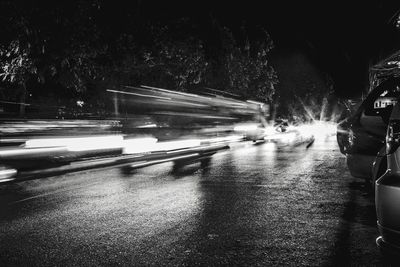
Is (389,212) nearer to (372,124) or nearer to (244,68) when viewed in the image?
(372,124)

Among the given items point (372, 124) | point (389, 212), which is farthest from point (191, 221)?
point (372, 124)

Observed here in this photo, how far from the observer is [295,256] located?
427cm

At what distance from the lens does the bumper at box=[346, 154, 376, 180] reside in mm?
6645

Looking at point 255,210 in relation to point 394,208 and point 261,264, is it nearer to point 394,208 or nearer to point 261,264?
point 261,264

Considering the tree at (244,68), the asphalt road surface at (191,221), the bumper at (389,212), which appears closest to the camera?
the bumper at (389,212)

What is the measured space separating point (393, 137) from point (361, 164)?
321cm

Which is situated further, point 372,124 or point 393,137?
point 372,124

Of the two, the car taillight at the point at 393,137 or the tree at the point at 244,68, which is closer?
the car taillight at the point at 393,137

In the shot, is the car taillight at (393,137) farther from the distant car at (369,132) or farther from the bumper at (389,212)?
the distant car at (369,132)

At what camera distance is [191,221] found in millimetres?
5754

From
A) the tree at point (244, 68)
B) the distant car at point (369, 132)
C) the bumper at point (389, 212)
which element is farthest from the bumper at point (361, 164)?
the tree at point (244, 68)

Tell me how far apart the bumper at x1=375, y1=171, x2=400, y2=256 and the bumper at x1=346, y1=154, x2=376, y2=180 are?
3.17 meters

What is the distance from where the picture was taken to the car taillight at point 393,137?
3.68 metres

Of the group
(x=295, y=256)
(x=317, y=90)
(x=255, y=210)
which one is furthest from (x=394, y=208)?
(x=317, y=90)
